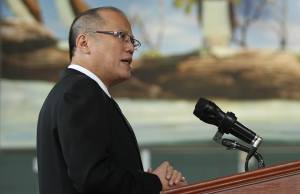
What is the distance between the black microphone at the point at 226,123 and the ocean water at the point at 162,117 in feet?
11.8

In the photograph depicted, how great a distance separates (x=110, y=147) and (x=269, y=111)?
Answer: 152 inches

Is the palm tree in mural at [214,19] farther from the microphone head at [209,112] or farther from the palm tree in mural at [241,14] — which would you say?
the microphone head at [209,112]

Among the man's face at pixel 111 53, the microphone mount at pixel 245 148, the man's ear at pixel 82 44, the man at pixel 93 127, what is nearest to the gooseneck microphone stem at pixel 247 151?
the microphone mount at pixel 245 148

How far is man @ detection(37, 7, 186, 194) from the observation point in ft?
6.26

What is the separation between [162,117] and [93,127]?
3946 mm

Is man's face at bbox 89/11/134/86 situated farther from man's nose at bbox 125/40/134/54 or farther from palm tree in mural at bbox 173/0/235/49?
palm tree in mural at bbox 173/0/235/49

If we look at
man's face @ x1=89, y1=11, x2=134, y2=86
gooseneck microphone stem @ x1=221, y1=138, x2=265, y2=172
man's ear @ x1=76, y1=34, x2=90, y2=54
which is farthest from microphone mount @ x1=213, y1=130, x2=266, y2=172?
man's ear @ x1=76, y1=34, x2=90, y2=54

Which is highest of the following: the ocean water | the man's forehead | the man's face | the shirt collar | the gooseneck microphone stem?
the man's forehead

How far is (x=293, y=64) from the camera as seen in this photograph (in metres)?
5.71

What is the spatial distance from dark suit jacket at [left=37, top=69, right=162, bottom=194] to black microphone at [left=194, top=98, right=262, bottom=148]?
217 millimetres

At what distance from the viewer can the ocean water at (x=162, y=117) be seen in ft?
18.6

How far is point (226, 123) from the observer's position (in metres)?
2.07

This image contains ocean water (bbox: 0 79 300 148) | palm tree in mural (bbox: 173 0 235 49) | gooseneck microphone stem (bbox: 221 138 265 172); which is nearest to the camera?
gooseneck microphone stem (bbox: 221 138 265 172)

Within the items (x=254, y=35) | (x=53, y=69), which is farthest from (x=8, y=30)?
(x=254, y=35)
